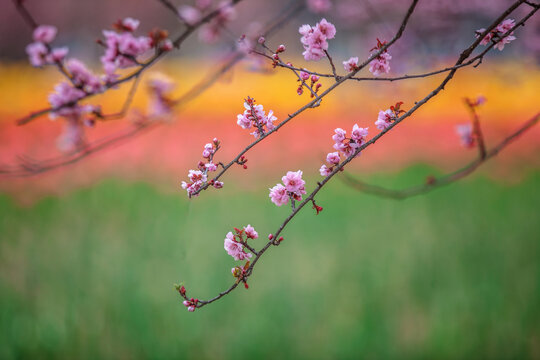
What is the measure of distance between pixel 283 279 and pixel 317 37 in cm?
193

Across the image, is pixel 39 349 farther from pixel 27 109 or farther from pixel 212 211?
pixel 27 109

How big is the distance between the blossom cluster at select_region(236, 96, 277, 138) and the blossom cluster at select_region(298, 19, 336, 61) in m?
0.17

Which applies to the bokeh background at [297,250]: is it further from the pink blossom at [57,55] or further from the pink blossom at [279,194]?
the pink blossom at [279,194]

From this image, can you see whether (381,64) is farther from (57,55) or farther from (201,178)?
(57,55)

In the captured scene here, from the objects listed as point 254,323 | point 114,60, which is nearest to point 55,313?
point 254,323

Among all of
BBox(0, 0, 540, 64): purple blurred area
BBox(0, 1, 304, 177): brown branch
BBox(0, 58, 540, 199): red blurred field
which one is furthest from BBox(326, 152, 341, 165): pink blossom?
BBox(0, 58, 540, 199): red blurred field

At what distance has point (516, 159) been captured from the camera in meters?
4.28

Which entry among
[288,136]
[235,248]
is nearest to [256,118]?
[235,248]

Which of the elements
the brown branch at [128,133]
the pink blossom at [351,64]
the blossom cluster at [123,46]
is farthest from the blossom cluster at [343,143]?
the blossom cluster at [123,46]

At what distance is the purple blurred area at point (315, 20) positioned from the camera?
231 cm

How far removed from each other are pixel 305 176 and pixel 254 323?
1.91 metres

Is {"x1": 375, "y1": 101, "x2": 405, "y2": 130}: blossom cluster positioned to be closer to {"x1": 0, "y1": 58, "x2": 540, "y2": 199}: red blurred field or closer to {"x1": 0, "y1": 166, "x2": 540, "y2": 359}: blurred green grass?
{"x1": 0, "y1": 166, "x2": 540, "y2": 359}: blurred green grass

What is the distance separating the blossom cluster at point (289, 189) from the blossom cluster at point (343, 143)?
0.18 ft

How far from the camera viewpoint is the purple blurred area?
2312 mm
